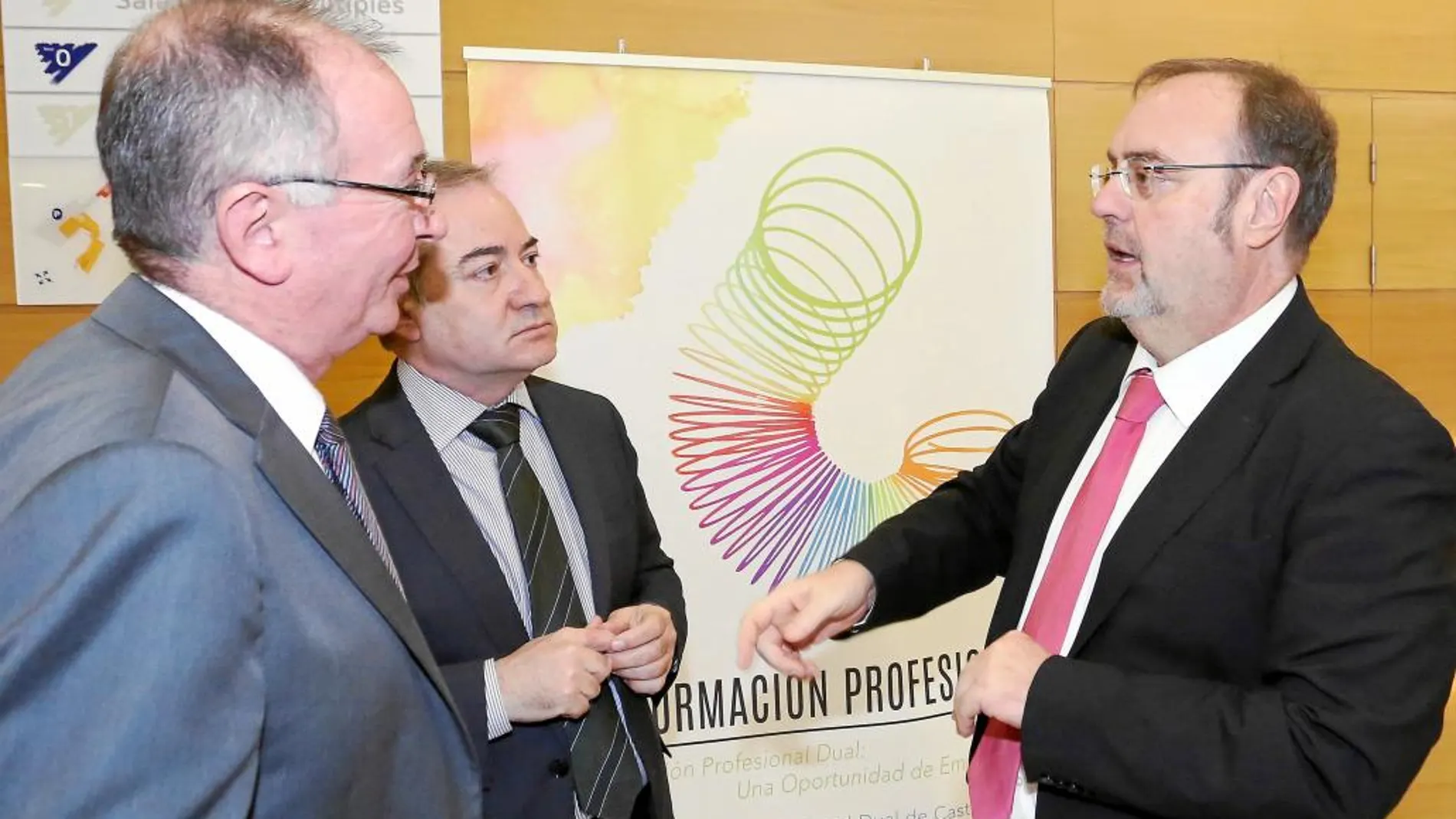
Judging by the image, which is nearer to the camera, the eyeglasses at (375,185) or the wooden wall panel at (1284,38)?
the eyeglasses at (375,185)

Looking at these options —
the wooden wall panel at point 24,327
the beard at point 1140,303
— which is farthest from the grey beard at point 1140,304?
the wooden wall panel at point 24,327

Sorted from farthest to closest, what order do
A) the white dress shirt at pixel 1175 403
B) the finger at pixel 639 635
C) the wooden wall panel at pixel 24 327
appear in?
1. the wooden wall panel at pixel 24 327
2. the finger at pixel 639 635
3. the white dress shirt at pixel 1175 403

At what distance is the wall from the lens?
3178mm

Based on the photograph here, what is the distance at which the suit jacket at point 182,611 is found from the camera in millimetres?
932

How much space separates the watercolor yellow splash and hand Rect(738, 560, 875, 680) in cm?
136

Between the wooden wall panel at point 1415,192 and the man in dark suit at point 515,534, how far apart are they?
2.89m

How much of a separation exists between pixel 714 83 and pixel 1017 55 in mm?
970

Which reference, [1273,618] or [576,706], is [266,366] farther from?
[1273,618]

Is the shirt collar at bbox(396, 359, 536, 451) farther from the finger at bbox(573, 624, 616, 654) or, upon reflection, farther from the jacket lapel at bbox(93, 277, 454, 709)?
the jacket lapel at bbox(93, 277, 454, 709)

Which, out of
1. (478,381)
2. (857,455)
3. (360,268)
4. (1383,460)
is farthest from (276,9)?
(857,455)

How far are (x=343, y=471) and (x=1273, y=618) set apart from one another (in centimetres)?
116

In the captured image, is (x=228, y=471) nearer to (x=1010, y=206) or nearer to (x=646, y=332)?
(x=646, y=332)

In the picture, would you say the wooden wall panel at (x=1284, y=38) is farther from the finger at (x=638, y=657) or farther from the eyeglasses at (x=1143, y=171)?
the finger at (x=638, y=657)

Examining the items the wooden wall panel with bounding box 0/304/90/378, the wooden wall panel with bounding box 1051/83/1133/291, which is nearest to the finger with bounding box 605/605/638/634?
the wooden wall panel with bounding box 0/304/90/378
